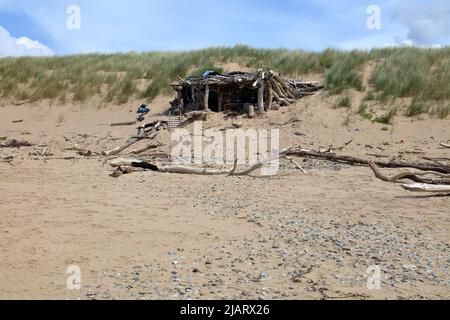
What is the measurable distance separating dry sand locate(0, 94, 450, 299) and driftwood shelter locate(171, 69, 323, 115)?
208 inches

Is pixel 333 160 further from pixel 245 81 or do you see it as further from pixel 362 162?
pixel 245 81

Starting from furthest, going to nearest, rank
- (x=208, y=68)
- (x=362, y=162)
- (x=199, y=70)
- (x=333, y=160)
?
(x=199, y=70)
(x=208, y=68)
(x=333, y=160)
(x=362, y=162)

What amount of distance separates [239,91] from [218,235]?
1185 centimetres

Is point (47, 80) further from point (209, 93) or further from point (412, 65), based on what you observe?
point (412, 65)

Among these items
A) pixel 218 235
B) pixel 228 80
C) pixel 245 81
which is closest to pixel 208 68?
pixel 228 80

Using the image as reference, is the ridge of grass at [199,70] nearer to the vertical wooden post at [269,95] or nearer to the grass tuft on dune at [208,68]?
the grass tuft on dune at [208,68]

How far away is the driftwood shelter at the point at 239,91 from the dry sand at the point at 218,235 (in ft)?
17.3

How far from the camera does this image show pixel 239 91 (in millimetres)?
17469

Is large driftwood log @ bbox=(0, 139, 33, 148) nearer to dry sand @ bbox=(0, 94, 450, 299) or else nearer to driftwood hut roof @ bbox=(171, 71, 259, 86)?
dry sand @ bbox=(0, 94, 450, 299)

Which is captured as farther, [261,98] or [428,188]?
[261,98]

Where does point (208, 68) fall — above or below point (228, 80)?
above

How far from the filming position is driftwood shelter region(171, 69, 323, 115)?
54.6 feet

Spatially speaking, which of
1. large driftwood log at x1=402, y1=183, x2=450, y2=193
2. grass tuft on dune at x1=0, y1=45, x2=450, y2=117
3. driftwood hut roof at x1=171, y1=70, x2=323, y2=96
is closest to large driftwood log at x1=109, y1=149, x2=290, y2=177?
large driftwood log at x1=402, y1=183, x2=450, y2=193

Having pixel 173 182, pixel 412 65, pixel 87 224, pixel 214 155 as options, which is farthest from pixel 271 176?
pixel 412 65
